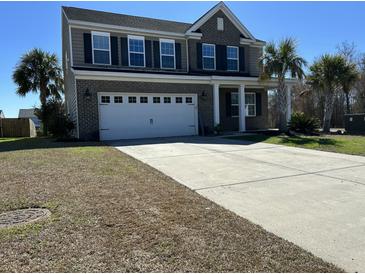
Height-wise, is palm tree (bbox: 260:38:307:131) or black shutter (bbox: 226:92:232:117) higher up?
palm tree (bbox: 260:38:307:131)

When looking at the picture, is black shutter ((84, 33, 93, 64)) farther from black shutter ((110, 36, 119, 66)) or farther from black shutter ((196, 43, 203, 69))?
black shutter ((196, 43, 203, 69))

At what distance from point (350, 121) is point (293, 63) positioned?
20.5ft

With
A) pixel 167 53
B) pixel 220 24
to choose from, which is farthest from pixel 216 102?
pixel 220 24

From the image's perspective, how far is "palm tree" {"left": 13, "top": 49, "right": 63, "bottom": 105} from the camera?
23703 mm

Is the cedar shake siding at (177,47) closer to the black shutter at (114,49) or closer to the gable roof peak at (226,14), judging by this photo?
the black shutter at (114,49)

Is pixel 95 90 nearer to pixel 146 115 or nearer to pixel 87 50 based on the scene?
pixel 146 115

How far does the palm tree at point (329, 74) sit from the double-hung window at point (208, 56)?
234 inches

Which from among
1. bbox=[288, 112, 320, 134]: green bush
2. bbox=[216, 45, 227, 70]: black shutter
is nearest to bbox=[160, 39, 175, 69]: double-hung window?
bbox=[216, 45, 227, 70]: black shutter

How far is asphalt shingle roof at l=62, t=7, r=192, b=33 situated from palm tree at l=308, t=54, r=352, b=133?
8.33 metres

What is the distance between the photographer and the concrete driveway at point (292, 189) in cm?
353

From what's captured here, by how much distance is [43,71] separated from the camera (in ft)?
78.8

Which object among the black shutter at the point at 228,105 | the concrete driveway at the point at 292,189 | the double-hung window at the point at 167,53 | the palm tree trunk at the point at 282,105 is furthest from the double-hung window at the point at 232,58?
the concrete driveway at the point at 292,189

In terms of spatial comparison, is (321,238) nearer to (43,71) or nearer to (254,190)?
(254,190)

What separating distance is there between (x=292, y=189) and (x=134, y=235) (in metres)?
3.31
